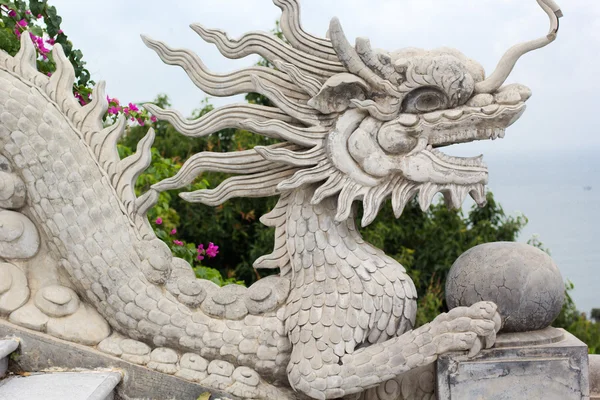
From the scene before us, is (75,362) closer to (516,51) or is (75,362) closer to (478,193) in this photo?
(478,193)

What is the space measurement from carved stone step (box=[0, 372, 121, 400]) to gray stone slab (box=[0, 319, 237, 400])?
2.2 inches

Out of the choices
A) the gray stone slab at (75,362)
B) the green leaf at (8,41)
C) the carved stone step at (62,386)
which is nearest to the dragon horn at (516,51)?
the gray stone slab at (75,362)

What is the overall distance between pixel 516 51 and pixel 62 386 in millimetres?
2225

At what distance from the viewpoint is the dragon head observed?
115 inches

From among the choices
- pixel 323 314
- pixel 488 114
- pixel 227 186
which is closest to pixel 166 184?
pixel 227 186

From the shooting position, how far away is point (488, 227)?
6.87 meters

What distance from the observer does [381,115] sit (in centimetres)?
296

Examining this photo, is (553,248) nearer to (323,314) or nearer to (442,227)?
(442,227)

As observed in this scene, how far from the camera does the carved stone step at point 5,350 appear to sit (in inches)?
114

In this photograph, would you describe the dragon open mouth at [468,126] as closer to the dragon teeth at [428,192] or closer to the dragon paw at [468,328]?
the dragon teeth at [428,192]

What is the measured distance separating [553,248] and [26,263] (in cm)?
481

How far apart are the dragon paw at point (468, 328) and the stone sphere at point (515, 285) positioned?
3.6 inches

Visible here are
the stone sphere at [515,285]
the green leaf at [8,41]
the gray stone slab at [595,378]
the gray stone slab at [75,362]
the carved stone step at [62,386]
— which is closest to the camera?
the carved stone step at [62,386]

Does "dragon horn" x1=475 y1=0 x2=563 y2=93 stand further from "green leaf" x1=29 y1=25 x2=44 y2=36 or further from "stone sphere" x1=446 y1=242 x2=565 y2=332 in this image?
"green leaf" x1=29 y1=25 x2=44 y2=36
